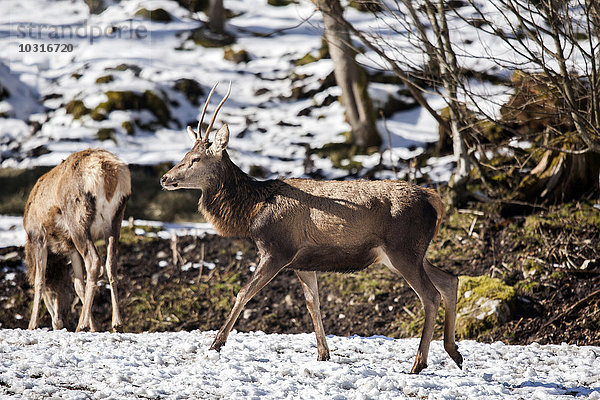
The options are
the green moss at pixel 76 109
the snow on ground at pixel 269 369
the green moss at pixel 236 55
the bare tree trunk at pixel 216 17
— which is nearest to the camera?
the snow on ground at pixel 269 369

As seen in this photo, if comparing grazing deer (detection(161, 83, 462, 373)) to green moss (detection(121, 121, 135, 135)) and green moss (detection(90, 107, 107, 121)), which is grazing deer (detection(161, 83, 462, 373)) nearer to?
green moss (detection(121, 121, 135, 135))

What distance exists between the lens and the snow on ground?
450 cm

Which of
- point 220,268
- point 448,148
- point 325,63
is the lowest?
point 220,268

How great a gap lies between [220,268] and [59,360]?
4.98 metres

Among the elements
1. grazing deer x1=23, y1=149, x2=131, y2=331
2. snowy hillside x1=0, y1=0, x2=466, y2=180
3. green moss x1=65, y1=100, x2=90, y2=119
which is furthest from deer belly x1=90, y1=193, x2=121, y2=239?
green moss x1=65, y1=100, x2=90, y2=119

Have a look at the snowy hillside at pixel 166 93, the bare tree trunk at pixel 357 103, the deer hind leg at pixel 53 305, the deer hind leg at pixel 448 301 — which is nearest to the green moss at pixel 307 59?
the snowy hillside at pixel 166 93

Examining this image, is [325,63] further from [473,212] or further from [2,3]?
[2,3]

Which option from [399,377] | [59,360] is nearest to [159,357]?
[59,360]

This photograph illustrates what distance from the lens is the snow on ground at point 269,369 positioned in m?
4.50

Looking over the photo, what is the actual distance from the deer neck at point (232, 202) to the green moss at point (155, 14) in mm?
16509

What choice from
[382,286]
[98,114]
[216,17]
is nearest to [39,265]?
[382,286]

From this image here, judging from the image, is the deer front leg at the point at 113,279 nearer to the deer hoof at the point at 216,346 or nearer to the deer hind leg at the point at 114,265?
the deer hind leg at the point at 114,265

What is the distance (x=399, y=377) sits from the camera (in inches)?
200

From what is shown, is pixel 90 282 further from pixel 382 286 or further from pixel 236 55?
pixel 236 55
